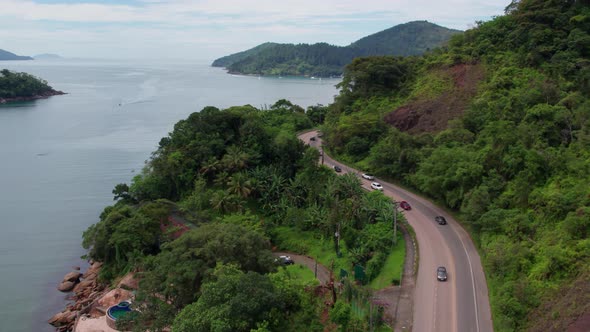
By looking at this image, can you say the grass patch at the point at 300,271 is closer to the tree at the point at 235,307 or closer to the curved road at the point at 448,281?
the curved road at the point at 448,281

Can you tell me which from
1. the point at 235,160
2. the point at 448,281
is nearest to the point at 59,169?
the point at 235,160

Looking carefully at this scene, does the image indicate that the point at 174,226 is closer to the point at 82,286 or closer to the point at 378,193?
the point at 82,286

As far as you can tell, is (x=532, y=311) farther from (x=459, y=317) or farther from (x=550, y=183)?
(x=550, y=183)

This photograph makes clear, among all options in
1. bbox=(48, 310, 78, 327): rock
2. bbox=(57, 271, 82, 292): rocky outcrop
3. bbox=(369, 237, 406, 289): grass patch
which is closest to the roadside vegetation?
bbox=(369, 237, 406, 289): grass patch

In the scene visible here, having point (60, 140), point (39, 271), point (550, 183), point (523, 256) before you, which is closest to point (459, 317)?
point (523, 256)

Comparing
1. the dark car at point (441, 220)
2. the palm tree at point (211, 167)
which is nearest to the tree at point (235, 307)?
the dark car at point (441, 220)

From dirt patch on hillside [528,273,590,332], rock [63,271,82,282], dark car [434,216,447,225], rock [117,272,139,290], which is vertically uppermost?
dirt patch on hillside [528,273,590,332]

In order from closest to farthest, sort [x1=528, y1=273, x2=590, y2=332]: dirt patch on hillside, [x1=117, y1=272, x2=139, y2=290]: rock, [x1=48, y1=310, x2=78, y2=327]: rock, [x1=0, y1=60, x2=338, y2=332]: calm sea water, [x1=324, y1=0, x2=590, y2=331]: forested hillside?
1. [x1=528, y1=273, x2=590, y2=332]: dirt patch on hillside
2. [x1=324, y1=0, x2=590, y2=331]: forested hillside
3. [x1=48, y1=310, x2=78, y2=327]: rock
4. [x1=117, y1=272, x2=139, y2=290]: rock
5. [x1=0, y1=60, x2=338, y2=332]: calm sea water

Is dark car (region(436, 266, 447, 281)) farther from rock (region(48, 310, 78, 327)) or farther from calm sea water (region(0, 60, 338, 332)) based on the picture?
calm sea water (region(0, 60, 338, 332))
